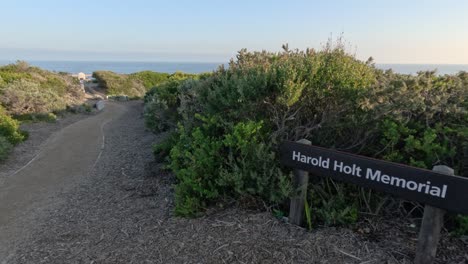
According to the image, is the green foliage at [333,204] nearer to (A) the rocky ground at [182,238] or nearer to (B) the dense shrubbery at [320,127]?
(B) the dense shrubbery at [320,127]

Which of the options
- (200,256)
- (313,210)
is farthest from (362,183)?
(200,256)

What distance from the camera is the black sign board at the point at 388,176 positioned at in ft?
7.30

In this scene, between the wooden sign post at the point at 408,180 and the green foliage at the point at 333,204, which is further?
the green foliage at the point at 333,204

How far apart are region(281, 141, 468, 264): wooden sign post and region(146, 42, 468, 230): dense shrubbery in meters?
0.47

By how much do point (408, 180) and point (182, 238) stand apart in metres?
2.12

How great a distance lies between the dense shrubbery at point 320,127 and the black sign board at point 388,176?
407 mm

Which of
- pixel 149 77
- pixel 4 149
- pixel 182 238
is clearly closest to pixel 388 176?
pixel 182 238

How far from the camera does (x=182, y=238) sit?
331 cm

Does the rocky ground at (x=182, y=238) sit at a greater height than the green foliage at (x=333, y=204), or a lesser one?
lesser

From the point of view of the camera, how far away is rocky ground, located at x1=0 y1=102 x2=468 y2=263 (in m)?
2.84

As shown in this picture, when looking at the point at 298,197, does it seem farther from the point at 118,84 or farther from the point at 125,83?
the point at 125,83

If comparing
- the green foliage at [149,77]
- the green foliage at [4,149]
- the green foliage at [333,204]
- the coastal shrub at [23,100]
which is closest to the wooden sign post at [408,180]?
the green foliage at [333,204]

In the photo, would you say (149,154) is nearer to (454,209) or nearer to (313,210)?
(313,210)

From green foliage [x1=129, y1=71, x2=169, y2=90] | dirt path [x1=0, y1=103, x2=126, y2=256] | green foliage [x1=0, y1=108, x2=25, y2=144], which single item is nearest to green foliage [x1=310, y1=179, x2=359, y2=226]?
dirt path [x1=0, y1=103, x2=126, y2=256]
